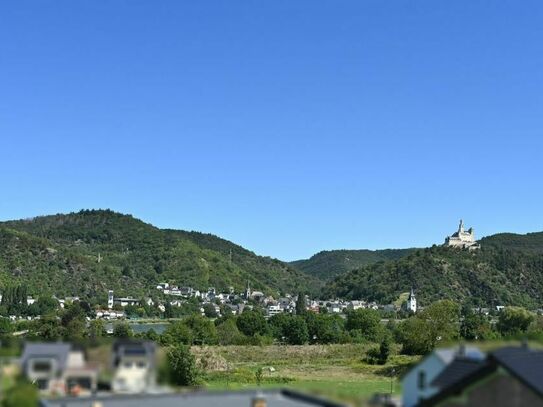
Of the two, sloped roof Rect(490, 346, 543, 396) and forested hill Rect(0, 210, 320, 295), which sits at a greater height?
forested hill Rect(0, 210, 320, 295)

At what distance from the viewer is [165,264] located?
164625mm

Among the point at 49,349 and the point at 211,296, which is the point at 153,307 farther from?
the point at 49,349

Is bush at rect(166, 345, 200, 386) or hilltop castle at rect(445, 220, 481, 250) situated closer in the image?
bush at rect(166, 345, 200, 386)

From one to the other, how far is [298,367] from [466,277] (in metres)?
89.3

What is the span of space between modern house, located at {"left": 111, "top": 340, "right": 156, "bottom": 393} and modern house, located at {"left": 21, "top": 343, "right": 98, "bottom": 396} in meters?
0.18

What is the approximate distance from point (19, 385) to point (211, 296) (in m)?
148

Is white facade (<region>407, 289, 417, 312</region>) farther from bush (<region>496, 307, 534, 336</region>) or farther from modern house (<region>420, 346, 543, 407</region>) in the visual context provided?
modern house (<region>420, 346, 543, 407</region>)

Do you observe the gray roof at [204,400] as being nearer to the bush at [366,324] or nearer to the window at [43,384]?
the window at [43,384]

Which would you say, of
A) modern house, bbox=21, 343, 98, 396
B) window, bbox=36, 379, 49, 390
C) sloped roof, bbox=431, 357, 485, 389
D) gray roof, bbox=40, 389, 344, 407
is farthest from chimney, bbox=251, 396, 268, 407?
window, bbox=36, 379, 49, 390

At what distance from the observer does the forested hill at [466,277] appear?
125188 mm

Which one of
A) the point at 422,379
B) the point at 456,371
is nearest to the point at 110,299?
the point at 422,379

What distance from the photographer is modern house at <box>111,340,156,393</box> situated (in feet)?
18.0

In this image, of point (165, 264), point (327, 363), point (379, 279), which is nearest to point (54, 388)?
point (327, 363)

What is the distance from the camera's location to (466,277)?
430 ft
